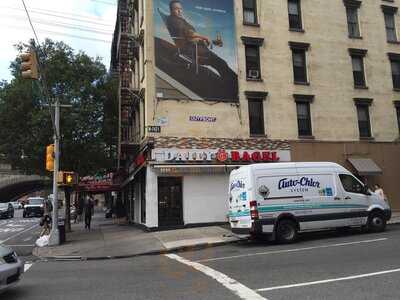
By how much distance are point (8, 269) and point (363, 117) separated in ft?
71.9

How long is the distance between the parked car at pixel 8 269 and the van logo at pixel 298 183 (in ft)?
30.4

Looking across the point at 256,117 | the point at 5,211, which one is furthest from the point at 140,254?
the point at 5,211

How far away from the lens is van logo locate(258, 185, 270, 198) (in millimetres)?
14953

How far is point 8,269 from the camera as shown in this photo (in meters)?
7.68

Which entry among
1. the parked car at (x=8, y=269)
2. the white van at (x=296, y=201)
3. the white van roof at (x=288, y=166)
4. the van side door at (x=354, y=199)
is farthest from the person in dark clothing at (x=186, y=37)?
the parked car at (x=8, y=269)

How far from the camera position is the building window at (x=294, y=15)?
2502cm

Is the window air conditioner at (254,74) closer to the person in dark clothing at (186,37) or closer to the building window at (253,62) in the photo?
the building window at (253,62)

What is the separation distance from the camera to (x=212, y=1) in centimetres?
2292

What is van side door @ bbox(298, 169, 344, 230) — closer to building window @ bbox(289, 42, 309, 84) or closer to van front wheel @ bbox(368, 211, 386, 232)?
van front wheel @ bbox(368, 211, 386, 232)

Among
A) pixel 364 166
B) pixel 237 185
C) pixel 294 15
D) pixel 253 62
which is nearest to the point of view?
pixel 237 185

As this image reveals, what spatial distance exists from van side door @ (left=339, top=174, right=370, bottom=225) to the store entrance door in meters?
7.90

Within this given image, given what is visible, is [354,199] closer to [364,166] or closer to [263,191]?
[263,191]

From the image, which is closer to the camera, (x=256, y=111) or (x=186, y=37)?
(x=186, y=37)

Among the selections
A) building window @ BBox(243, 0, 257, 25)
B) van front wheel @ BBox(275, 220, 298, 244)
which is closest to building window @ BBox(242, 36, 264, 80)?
building window @ BBox(243, 0, 257, 25)
